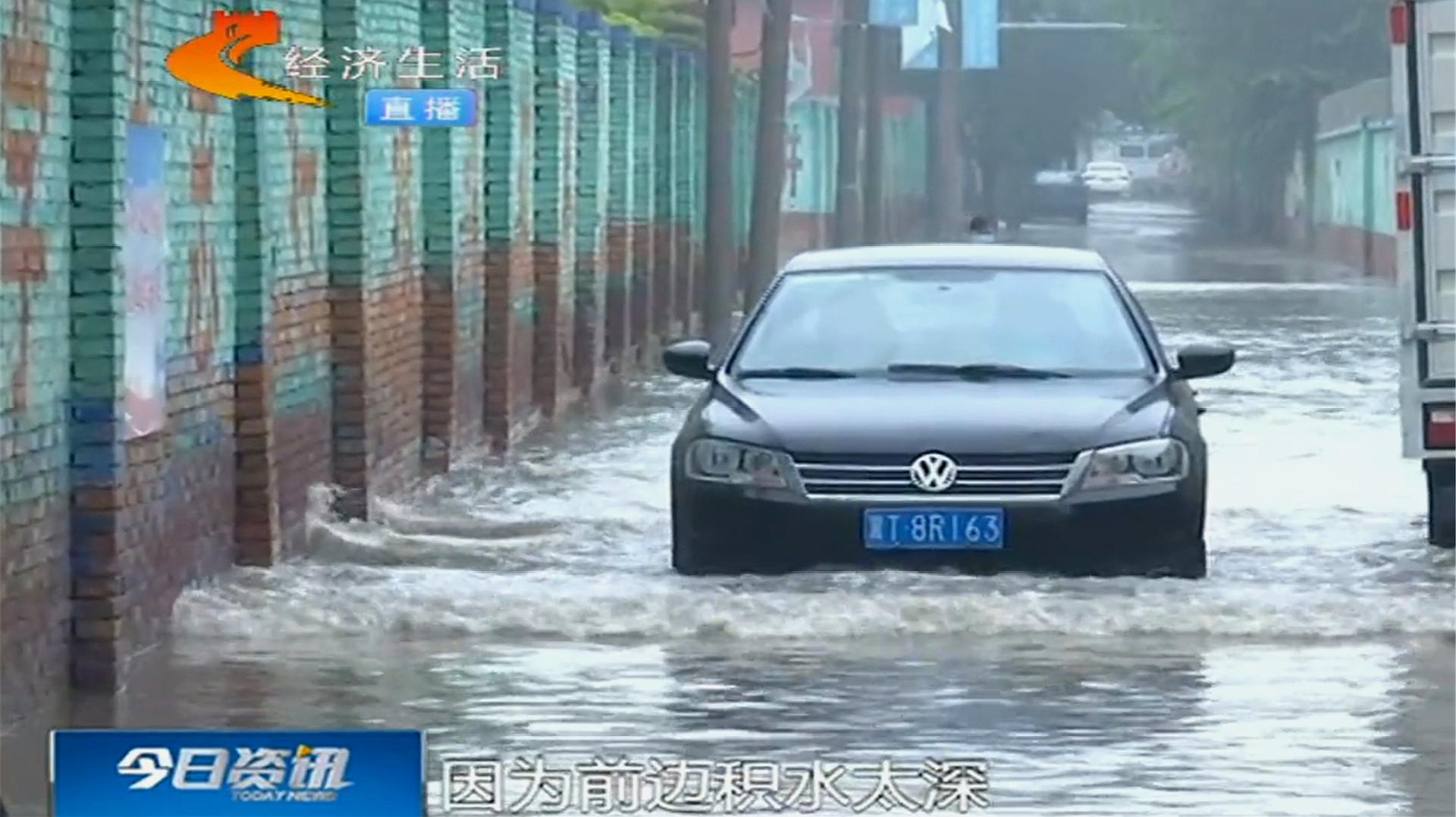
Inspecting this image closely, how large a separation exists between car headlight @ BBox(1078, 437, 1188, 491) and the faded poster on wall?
3.09 metres

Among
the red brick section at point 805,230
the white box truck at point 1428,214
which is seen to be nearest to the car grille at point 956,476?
the white box truck at point 1428,214

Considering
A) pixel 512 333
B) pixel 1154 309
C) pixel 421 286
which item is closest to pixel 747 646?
pixel 421 286

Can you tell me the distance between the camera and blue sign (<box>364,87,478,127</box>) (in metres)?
17.3

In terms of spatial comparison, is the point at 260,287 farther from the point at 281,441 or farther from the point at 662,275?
the point at 662,275

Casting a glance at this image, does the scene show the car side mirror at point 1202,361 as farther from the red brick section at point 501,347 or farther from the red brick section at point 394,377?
the red brick section at point 501,347

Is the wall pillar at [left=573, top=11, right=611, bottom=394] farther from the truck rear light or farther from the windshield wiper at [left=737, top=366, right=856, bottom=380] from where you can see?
the truck rear light

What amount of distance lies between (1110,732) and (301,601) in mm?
3895

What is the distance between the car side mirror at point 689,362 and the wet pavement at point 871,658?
79 centimetres

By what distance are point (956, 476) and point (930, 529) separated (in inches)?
7.7

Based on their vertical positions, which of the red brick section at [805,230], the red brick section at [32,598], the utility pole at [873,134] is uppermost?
the utility pole at [873,134]

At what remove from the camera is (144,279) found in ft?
39.4

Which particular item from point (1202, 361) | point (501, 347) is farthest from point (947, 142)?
point (1202, 361)

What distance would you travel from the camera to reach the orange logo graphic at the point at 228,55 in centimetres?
1325

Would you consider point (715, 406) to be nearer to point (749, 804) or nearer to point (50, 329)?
point (50, 329)
